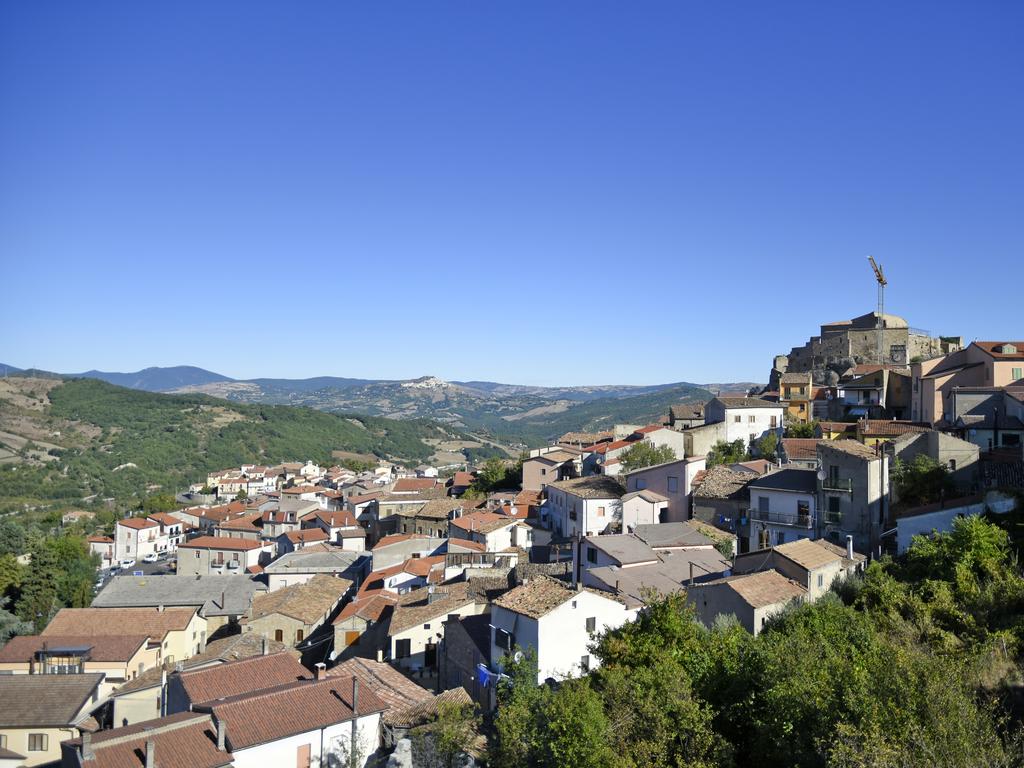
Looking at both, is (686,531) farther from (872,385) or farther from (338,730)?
(872,385)

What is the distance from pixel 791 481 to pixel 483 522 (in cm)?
1696

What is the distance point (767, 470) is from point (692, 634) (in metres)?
18.4

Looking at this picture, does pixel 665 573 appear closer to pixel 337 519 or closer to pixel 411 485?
→ pixel 337 519

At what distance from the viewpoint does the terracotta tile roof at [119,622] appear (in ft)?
109

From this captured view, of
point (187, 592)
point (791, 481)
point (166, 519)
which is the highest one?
point (791, 481)

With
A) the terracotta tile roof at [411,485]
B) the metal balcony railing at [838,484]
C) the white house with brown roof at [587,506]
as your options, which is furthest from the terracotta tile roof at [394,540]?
the metal balcony railing at [838,484]

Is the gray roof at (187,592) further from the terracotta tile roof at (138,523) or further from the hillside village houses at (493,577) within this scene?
the terracotta tile roof at (138,523)

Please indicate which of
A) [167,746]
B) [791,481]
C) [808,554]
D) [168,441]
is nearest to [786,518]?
[791,481]

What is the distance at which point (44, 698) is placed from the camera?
25312 millimetres

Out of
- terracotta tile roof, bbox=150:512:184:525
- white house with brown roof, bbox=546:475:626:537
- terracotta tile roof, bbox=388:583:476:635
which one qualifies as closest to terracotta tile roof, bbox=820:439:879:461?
white house with brown roof, bbox=546:475:626:537

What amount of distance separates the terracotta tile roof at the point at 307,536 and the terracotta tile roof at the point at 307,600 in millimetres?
11266

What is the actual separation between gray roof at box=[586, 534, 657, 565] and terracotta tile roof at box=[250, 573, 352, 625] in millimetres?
13899

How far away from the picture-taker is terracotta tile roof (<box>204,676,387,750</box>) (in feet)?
55.8

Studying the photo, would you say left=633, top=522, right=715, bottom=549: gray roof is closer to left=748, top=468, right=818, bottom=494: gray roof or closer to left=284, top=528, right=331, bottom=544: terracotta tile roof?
left=748, top=468, right=818, bottom=494: gray roof
